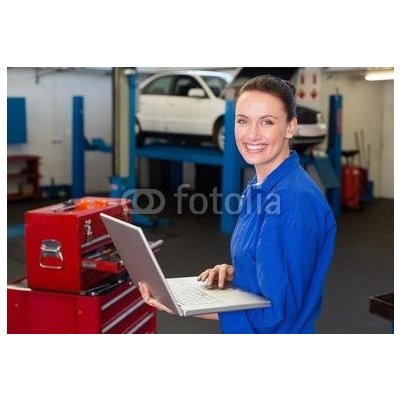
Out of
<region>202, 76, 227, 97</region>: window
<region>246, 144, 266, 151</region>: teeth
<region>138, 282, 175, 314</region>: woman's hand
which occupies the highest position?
<region>202, 76, 227, 97</region>: window

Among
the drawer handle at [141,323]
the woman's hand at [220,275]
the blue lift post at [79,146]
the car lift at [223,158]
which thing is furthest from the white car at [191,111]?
the woman's hand at [220,275]

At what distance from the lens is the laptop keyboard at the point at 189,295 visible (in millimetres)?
1667

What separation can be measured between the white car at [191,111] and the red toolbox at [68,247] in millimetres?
4657

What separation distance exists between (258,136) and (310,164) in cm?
698

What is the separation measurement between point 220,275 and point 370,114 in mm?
9209

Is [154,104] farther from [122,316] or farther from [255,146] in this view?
[255,146]

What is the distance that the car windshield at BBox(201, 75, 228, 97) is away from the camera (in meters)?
7.65

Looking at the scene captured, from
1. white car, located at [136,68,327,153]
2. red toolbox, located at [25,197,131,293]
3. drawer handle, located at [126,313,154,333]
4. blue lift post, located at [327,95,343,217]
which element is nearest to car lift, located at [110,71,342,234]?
blue lift post, located at [327,95,343,217]

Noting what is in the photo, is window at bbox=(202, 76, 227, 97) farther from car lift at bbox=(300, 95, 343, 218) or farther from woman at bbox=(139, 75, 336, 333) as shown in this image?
woman at bbox=(139, 75, 336, 333)

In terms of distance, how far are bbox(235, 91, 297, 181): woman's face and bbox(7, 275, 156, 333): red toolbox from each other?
154cm

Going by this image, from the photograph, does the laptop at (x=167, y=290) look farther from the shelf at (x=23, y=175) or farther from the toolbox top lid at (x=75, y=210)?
the shelf at (x=23, y=175)

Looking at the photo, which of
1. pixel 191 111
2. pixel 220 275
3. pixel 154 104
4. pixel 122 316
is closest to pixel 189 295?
pixel 220 275

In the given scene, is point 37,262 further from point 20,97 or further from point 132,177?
point 20,97
